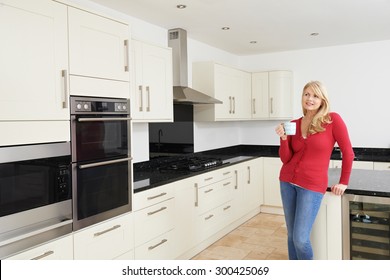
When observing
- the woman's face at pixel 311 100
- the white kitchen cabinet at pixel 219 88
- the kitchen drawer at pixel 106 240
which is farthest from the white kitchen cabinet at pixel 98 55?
the white kitchen cabinet at pixel 219 88

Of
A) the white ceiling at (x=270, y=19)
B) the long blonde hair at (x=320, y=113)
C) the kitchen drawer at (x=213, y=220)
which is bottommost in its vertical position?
the kitchen drawer at (x=213, y=220)

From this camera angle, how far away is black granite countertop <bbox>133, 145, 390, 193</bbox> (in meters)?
3.13

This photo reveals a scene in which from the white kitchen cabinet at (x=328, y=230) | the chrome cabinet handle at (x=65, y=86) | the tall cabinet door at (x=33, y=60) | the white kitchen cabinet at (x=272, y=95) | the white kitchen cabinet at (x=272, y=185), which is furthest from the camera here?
the white kitchen cabinet at (x=272, y=95)

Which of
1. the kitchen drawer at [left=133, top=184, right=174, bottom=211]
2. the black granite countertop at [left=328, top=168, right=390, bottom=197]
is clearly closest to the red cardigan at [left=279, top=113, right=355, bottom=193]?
the black granite countertop at [left=328, top=168, right=390, bottom=197]

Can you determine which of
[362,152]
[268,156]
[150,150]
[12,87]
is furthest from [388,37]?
[12,87]

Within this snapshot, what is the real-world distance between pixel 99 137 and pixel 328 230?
1665 millimetres

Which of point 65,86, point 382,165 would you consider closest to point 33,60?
point 65,86

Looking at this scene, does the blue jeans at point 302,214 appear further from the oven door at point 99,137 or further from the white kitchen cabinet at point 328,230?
the oven door at point 99,137

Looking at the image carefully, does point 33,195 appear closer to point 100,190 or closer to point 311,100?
point 100,190

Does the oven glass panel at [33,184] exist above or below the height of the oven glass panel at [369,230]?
above

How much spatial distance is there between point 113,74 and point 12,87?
0.78 metres

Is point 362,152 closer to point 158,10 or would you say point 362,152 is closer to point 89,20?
point 158,10

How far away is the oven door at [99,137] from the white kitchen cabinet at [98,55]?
170 mm

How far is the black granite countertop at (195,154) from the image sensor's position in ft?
10.3
